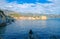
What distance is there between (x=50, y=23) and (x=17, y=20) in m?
0.64

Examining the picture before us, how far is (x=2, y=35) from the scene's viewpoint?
407 cm

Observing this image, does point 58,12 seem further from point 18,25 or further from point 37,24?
point 18,25

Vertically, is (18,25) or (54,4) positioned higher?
(54,4)

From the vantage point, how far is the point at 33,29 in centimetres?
404

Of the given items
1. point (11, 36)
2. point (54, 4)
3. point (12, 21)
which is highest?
point (54, 4)

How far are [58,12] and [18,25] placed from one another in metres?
0.80

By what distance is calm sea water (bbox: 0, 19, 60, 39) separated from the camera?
13.2 feet

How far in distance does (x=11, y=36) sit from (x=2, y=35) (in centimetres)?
18

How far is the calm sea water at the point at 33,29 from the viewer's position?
4.02 metres

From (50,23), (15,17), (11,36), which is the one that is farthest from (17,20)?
(50,23)

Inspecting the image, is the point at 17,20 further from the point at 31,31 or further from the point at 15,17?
the point at 31,31

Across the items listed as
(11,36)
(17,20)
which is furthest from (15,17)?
(11,36)

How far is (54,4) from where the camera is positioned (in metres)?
4.05

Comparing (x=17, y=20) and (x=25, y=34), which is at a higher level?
(x=17, y=20)
